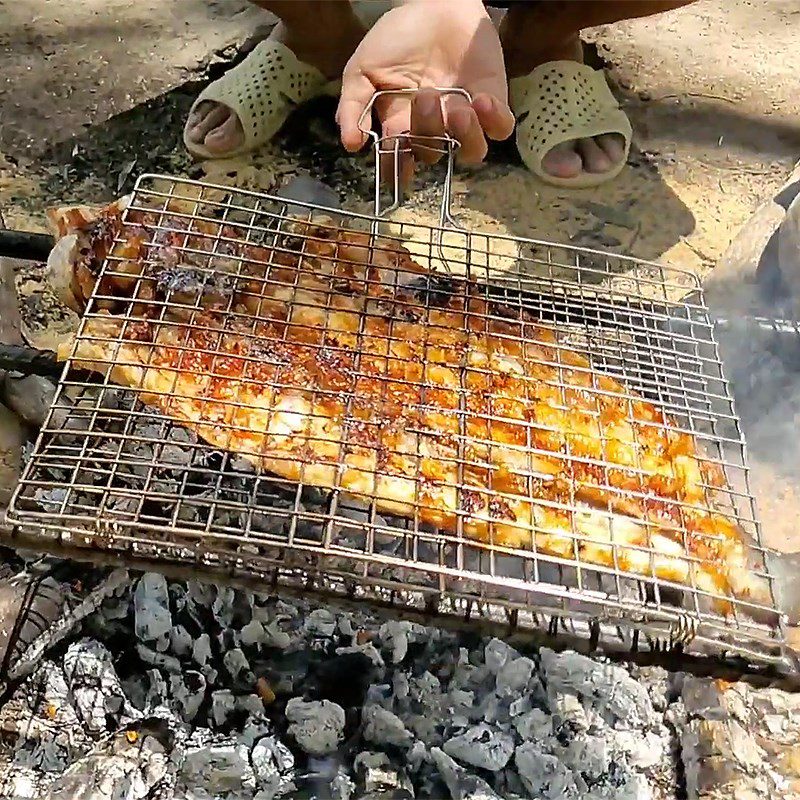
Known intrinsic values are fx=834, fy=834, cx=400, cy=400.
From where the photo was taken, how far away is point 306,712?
7.14ft

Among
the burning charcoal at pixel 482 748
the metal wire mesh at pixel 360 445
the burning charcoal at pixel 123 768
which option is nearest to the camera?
the metal wire mesh at pixel 360 445

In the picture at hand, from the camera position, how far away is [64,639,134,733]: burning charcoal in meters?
2.14

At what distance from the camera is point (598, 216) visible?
156 inches

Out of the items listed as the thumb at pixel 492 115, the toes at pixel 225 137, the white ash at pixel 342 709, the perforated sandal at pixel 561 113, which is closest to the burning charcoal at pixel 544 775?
the white ash at pixel 342 709

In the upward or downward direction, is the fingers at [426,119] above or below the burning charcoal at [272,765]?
above

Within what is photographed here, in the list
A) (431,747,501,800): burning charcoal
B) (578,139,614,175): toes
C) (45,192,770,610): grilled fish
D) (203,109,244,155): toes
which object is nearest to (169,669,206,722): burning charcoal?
(431,747,501,800): burning charcoal

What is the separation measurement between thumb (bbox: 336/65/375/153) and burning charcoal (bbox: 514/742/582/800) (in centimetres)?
172

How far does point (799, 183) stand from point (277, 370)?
2072 millimetres

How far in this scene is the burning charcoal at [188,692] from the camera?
2.18m

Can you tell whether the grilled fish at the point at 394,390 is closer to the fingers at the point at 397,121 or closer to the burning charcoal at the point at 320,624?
the fingers at the point at 397,121

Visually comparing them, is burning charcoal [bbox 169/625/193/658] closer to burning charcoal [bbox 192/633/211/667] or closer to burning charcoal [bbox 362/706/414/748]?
burning charcoal [bbox 192/633/211/667]

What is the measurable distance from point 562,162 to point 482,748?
2872 millimetres

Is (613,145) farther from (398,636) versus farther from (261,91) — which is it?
(398,636)

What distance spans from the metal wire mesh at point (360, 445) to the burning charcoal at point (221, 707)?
1.61 ft
